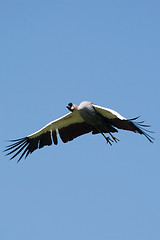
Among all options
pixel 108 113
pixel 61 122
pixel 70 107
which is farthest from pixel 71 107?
pixel 108 113

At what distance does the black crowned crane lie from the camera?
51.0ft

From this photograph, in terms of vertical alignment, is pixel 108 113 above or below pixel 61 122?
below

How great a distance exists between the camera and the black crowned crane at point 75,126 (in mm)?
15531

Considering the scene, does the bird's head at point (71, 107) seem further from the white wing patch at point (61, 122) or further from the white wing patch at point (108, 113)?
the white wing patch at point (108, 113)

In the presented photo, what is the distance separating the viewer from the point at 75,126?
17125 millimetres

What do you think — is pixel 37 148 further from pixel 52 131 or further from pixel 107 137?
pixel 107 137

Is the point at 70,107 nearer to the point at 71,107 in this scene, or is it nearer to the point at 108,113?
the point at 71,107

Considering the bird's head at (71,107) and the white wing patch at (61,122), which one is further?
the white wing patch at (61,122)

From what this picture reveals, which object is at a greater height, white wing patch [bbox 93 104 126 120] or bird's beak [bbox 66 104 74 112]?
bird's beak [bbox 66 104 74 112]

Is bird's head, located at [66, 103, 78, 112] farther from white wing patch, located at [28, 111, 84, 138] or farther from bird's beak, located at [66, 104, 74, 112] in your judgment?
white wing patch, located at [28, 111, 84, 138]

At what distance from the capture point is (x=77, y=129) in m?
17.1

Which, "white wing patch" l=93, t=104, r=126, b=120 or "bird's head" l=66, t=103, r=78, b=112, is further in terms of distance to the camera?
"bird's head" l=66, t=103, r=78, b=112

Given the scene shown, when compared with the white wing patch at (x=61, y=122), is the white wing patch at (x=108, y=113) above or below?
below

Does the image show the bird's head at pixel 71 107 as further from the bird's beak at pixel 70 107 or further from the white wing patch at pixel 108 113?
the white wing patch at pixel 108 113
